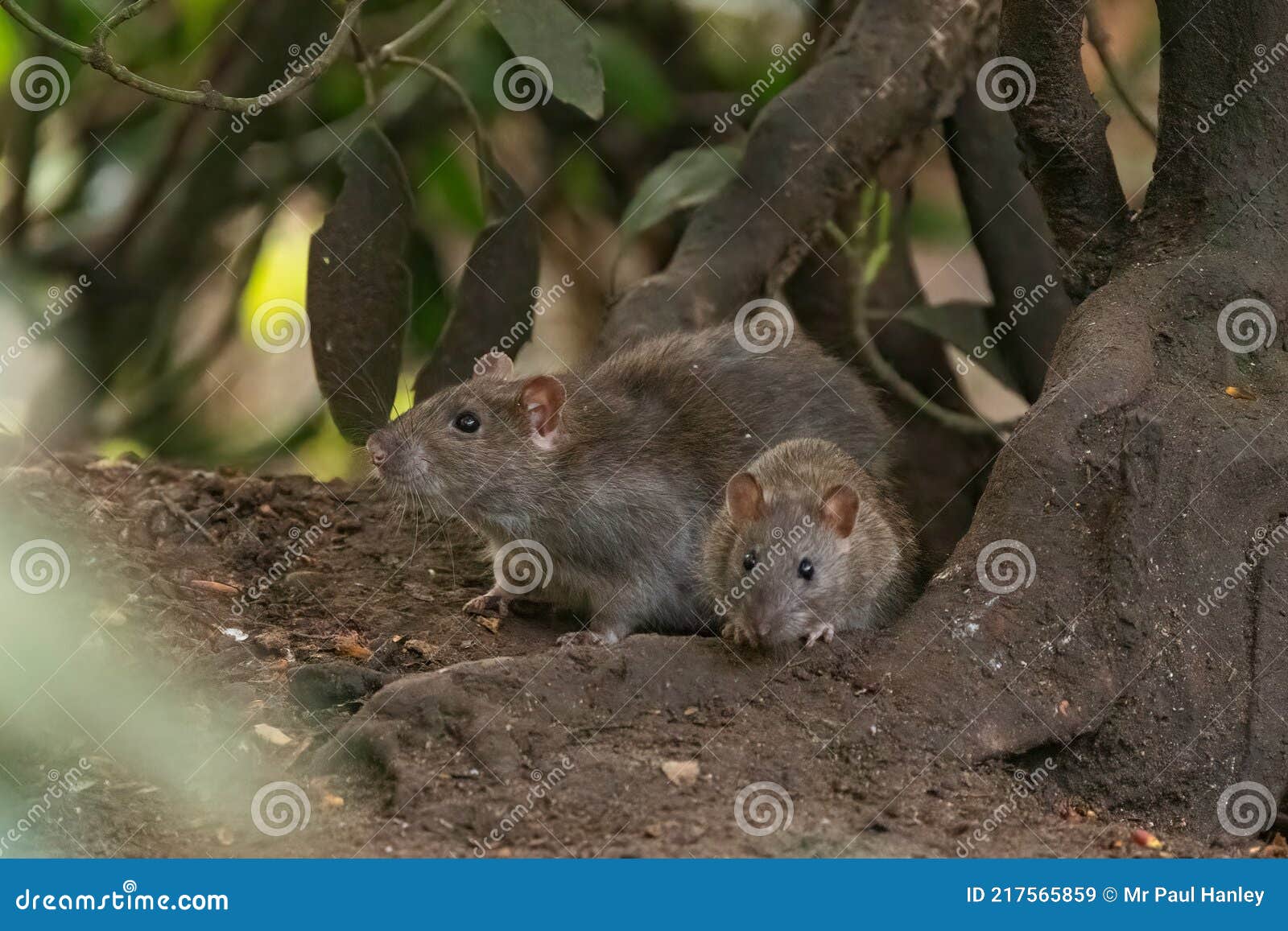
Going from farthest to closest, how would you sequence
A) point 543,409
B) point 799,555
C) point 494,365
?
1. point 494,365
2. point 543,409
3. point 799,555

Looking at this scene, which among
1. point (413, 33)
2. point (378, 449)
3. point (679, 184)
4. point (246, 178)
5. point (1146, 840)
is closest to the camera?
point (1146, 840)

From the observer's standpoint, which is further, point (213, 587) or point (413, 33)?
point (413, 33)

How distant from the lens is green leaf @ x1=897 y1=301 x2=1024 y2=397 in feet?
26.8

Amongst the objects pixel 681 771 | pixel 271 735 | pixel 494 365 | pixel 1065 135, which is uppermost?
pixel 1065 135

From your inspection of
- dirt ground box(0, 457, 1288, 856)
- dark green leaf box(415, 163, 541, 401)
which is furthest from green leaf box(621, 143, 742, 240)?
dirt ground box(0, 457, 1288, 856)

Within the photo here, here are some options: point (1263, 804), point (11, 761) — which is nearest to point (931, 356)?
point (1263, 804)

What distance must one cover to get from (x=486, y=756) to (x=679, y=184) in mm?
4117

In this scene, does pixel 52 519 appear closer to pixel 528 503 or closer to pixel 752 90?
pixel 528 503

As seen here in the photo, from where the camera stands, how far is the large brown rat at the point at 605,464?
20.5 ft

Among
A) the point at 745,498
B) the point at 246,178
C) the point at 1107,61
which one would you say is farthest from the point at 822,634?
the point at 246,178

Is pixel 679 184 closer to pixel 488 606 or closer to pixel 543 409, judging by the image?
pixel 543 409

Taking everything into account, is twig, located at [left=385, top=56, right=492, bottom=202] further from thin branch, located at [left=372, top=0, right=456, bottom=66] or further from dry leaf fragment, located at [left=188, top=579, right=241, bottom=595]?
A: dry leaf fragment, located at [left=188, top=579, right=241, bottom=595]

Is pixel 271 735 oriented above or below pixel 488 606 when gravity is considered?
below

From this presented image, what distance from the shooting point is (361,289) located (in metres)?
7.05
